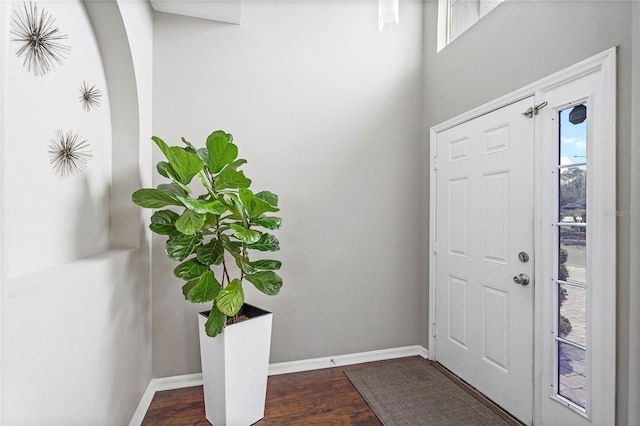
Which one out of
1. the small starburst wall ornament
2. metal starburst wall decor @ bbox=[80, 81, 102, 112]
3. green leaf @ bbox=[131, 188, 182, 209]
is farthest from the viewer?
green leaf @ bbox=[131, 188, 182, 209]

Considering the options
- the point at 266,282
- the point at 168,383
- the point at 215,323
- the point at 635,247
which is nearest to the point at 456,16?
the point at 635,247

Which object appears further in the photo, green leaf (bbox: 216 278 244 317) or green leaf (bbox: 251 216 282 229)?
green leaf (bbox: 251 216 282 229)

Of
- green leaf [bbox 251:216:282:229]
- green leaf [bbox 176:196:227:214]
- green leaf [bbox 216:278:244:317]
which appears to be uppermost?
green leaf [bbox 176:196:227:214]

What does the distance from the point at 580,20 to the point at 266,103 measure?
2009 mm

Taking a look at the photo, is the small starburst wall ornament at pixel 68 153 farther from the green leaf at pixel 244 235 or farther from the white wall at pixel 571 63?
the white wall at pixel 571 63

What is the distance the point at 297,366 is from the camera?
2572mm

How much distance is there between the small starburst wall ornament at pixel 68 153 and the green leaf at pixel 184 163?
0.40 meters

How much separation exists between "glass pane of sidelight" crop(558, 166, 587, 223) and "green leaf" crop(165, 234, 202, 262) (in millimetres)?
2069

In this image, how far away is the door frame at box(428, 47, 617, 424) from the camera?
1.46m

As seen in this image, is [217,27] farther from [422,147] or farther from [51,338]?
[51,338]

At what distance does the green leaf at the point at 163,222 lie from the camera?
1.80 meters

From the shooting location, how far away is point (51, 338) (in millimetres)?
1040

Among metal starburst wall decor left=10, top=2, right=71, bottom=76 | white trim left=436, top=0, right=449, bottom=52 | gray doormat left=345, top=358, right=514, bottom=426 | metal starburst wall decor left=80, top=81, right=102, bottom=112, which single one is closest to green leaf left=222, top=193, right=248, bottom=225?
metal starburst wall decor left=80, top=81, right=102, bottom=112

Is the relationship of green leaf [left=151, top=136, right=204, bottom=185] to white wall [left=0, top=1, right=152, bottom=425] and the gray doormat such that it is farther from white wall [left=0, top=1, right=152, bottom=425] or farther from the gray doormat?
the gray doormat
